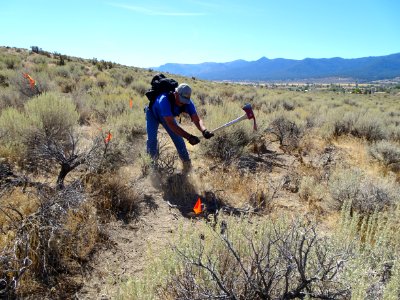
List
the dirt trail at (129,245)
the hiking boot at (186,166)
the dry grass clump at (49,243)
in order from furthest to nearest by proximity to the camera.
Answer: the hiking boot at (186,166) < the dirt trail at (129,245) < the dry grass clump at (49,243)

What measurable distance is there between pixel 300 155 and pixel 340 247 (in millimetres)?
5015

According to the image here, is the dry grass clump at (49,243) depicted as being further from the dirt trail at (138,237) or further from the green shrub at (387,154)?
the green shrub at (387,154)

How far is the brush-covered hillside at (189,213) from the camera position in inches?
96.5

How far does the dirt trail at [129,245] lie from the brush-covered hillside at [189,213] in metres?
0.02

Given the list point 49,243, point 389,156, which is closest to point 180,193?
point 49,243

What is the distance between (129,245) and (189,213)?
1076mm

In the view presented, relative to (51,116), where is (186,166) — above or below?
below

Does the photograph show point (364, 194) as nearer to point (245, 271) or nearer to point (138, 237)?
point (245, 271)

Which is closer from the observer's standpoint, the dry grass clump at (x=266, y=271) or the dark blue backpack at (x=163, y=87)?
the dry grass clump at (x=266, y=271)

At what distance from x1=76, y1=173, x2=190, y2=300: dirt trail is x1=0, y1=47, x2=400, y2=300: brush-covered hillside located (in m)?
0.02

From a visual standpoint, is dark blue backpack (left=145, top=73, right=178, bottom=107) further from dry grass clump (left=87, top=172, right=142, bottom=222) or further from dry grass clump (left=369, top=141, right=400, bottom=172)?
dry grass clump (left=369, top=141, right=400, bottom=172)

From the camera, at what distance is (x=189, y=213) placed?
174 inches

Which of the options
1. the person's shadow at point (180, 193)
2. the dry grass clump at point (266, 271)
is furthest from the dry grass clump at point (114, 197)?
the dry grass clump at point (266, 271)

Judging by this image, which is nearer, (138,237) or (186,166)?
(138,237)
